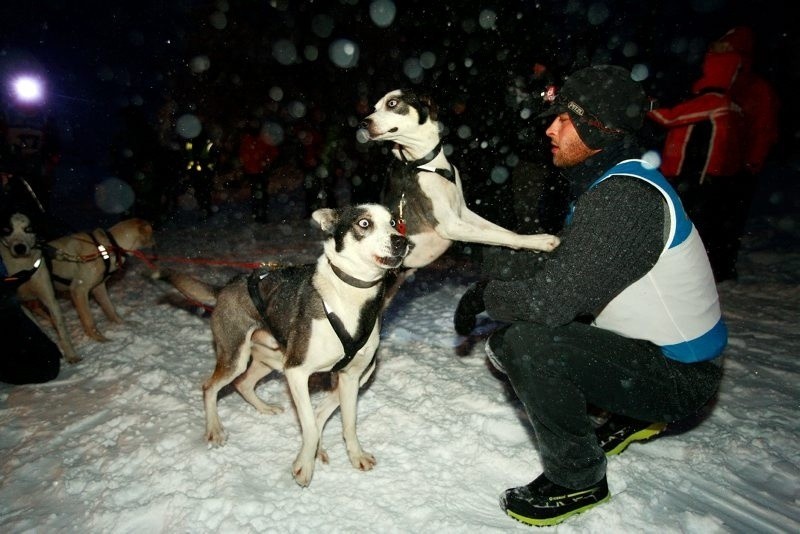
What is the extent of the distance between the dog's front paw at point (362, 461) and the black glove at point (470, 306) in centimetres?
102

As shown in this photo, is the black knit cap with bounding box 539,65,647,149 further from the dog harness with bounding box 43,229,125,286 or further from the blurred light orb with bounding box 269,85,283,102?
the blurred light orb with bounding box 269,85,283,102

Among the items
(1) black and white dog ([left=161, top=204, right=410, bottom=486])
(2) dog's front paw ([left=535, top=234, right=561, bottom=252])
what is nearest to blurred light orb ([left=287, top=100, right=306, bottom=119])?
(1) black and white dog ([left=161, top=204, right=410, bottom=486])

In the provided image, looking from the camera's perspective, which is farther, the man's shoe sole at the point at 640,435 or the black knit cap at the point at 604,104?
the man's shoe sole at the point at 640,435

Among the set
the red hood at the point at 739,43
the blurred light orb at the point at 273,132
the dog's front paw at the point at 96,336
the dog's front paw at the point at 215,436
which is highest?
the blurred light orb at the point at 273,132

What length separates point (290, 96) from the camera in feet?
41.1

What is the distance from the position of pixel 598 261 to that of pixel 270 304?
2.00m

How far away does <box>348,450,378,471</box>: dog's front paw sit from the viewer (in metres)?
2.62

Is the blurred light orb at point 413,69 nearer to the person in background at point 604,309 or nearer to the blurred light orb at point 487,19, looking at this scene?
the blurred light orb at point 487,19

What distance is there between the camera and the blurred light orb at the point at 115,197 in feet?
37.5

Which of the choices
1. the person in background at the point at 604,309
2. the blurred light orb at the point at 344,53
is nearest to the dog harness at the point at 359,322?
the person in background at the point at 604,309

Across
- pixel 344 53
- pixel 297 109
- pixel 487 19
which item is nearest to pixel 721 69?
pixel 487 19

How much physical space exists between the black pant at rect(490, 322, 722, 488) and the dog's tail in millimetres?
2309

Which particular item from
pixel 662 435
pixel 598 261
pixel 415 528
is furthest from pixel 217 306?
pixel 662 435

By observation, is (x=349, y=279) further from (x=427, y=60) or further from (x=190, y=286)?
(x=427, y=60)
